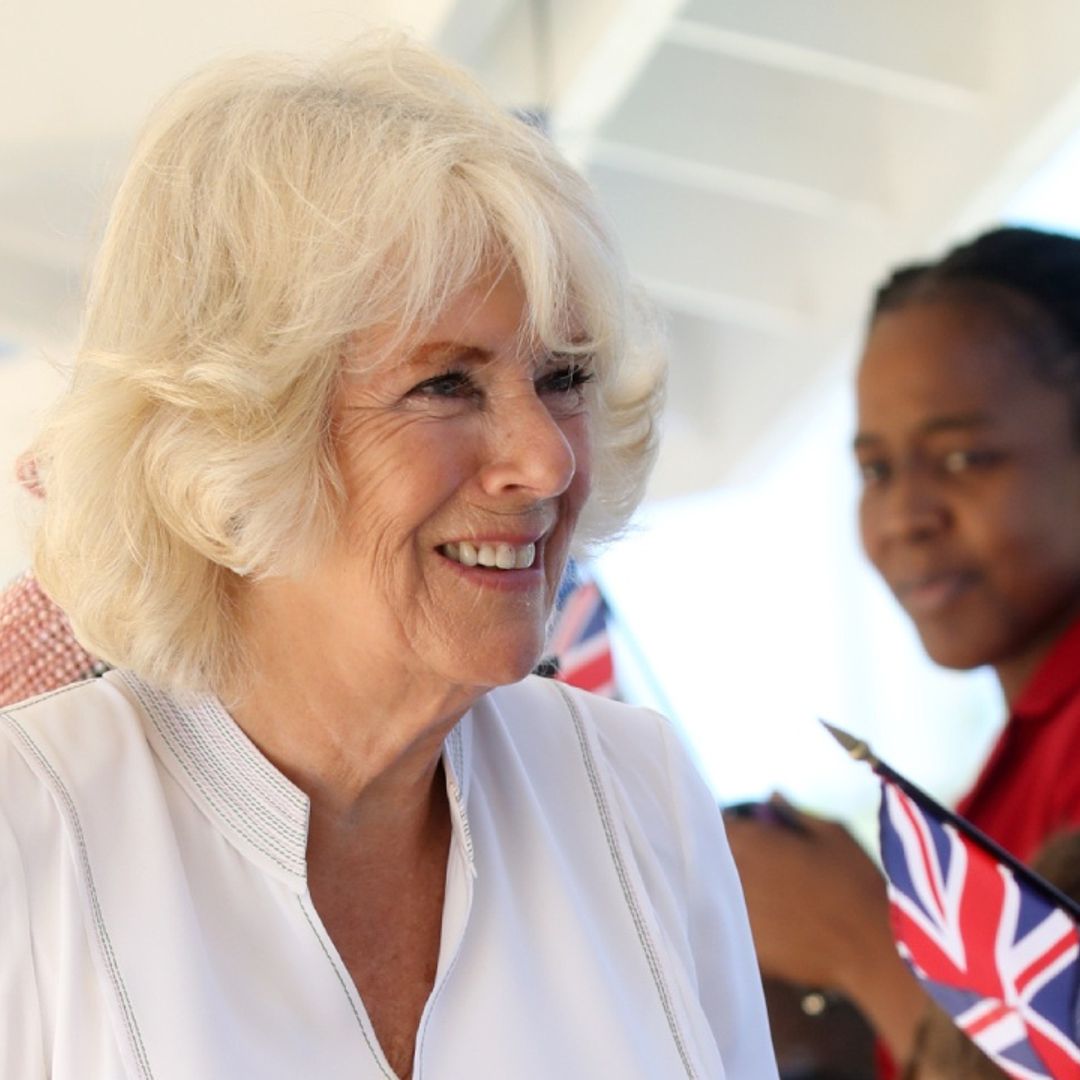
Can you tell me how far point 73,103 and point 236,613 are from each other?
324 centimetres

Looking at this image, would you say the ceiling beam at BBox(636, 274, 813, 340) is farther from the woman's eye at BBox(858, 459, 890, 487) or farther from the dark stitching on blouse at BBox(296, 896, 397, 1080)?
the dark stitching on blouse at BBox(296, 896, 397, 1080)

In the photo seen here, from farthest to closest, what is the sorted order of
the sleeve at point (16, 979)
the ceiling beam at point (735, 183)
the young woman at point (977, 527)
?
1. the ceiling beam at point (735, 183)
2. the young woman at point (977, 527)
3. the sleeve at point (16, 979)

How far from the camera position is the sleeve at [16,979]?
1297 mm

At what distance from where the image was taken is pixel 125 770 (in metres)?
1.48

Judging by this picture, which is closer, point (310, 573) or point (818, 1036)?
point (310, 573)

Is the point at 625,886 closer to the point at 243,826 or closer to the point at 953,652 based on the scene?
the point at 243,826

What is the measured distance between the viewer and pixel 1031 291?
298cm

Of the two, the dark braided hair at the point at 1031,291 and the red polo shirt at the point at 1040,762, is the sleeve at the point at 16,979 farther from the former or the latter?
the dark braided hair at the point at 1031,291

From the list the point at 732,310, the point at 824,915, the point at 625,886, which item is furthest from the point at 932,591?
the point at 625,886

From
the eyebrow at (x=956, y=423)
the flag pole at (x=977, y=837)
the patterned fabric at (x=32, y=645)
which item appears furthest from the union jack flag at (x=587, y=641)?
the patterned fabric at (x=32, y=645)

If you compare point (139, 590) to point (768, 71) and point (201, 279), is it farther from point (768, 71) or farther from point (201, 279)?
point (768, 71)

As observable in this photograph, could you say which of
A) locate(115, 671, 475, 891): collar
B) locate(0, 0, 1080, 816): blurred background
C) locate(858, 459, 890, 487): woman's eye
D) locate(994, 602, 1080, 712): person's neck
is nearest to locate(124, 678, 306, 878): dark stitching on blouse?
locate(115, 671, 475, 891): collar

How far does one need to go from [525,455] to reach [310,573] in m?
0.23

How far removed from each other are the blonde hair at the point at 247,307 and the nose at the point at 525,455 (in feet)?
0.27
